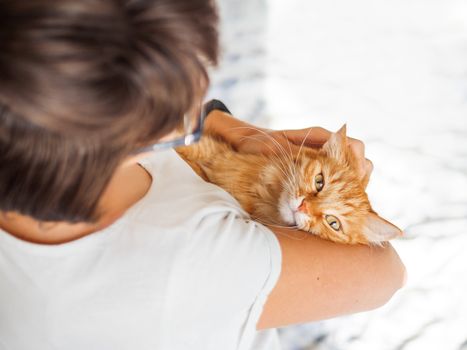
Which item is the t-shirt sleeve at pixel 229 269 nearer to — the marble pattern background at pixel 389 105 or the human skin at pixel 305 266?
the human skin at pixel 305 266

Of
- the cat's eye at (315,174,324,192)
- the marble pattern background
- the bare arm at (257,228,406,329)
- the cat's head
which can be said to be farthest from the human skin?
the marble pattern background

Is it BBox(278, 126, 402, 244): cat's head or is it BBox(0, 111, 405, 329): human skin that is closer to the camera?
BBox(0, 111, 405, 329): human skin

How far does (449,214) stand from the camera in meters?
1.93

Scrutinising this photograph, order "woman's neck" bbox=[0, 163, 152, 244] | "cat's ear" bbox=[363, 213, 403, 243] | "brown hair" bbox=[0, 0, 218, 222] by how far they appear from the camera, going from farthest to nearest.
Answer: "cat's ear" bbox=[363, 213, 403, 243] < "woman's neck" bbox=[0, 163, 152, 244] < "brown hair" bbox=[0, 0, 218, 222]

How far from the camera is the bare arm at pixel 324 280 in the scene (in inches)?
39.1

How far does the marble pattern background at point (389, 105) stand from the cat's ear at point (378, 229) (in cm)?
54

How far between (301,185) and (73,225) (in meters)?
0.81

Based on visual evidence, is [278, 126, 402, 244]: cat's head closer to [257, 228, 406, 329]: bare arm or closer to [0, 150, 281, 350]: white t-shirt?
[257, 228, 406, 329]: bare arm

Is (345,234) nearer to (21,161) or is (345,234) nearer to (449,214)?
(449,214)

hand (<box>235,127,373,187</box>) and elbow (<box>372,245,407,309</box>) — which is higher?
hand (<box>235,127,373,187</box>)

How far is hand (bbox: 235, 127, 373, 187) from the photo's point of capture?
1.52m

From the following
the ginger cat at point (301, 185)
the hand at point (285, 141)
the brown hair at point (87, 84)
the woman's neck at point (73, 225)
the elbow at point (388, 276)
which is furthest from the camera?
the hand at point (285, 141)

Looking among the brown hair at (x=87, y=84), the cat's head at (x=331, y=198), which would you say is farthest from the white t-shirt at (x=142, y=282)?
the cat's head at (x=331, y=198)

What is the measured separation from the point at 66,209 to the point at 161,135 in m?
0.18
